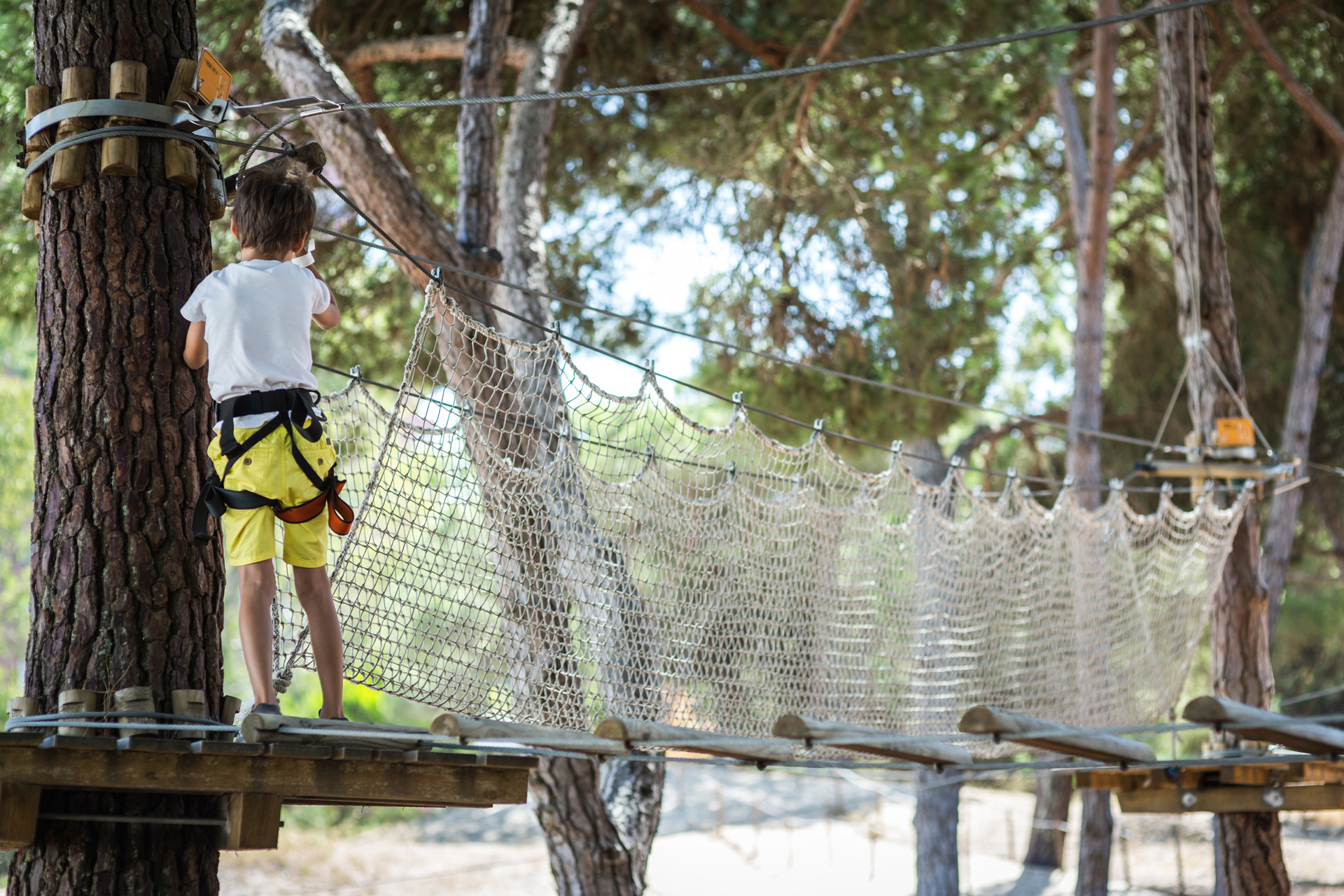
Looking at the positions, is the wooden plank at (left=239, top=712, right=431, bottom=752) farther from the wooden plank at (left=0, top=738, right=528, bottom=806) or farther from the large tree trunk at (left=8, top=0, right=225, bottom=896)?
the large tree trunk at (left=8, top=0, right=225, bottom=896)

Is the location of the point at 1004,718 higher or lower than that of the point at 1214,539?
lower

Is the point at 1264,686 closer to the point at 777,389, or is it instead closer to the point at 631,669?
the point at 777,389

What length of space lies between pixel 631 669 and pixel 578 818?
3.95 ft

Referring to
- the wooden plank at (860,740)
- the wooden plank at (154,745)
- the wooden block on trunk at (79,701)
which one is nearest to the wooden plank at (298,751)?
the wooden plank at (154,745)

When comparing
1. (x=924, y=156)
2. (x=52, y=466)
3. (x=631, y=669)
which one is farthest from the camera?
(x=924, y=156)

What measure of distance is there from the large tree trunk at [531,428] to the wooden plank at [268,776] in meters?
0.52

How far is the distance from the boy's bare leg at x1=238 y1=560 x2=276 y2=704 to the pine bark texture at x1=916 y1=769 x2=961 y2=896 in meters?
5.35

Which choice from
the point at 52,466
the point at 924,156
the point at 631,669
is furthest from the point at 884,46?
the point at 52,466

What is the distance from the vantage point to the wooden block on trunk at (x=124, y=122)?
70.4 inches

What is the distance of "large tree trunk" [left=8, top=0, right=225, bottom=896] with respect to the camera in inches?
66.1

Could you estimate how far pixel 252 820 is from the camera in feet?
5.56

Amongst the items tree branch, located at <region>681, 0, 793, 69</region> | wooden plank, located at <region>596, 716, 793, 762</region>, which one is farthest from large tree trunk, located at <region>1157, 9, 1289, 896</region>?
wooden plank, located at <region>596, 716, 793, 762</region>

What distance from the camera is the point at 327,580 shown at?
1888 millimetres

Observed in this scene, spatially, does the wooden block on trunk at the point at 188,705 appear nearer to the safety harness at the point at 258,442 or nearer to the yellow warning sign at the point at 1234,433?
the safety harness at the point at 258,442
